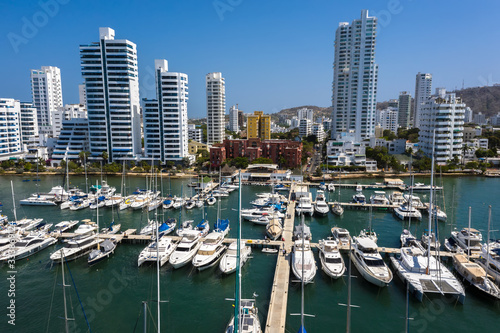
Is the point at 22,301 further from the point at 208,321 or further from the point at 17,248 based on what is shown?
the point at 208,321

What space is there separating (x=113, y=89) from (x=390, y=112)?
101169 mm

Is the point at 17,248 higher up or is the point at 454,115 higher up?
the point at 454,115

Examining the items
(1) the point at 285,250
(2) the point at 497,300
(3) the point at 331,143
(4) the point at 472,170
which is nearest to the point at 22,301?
(1) the point at 285,250

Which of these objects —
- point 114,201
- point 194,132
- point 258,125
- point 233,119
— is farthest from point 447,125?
point 233,119

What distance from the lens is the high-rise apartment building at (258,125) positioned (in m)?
88.8

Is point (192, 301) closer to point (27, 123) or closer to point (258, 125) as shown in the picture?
point (258, 125)

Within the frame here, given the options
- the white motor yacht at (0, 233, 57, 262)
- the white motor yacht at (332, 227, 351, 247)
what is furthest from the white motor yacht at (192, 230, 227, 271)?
the white motor yacht at (0, 233, 57, 262)

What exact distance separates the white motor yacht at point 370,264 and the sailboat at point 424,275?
1.13 meters

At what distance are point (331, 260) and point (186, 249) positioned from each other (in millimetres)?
9772

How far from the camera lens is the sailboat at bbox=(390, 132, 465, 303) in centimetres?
1689

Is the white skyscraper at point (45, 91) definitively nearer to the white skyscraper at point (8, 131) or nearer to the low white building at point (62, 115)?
the low white building at point (62, 115)

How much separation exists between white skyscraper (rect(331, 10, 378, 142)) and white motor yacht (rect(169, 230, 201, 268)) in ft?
201

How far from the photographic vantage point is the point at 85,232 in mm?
25297

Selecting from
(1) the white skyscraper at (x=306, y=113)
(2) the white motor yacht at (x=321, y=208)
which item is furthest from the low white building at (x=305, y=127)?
(2) the white motor yacht at (x=321, y=208)
